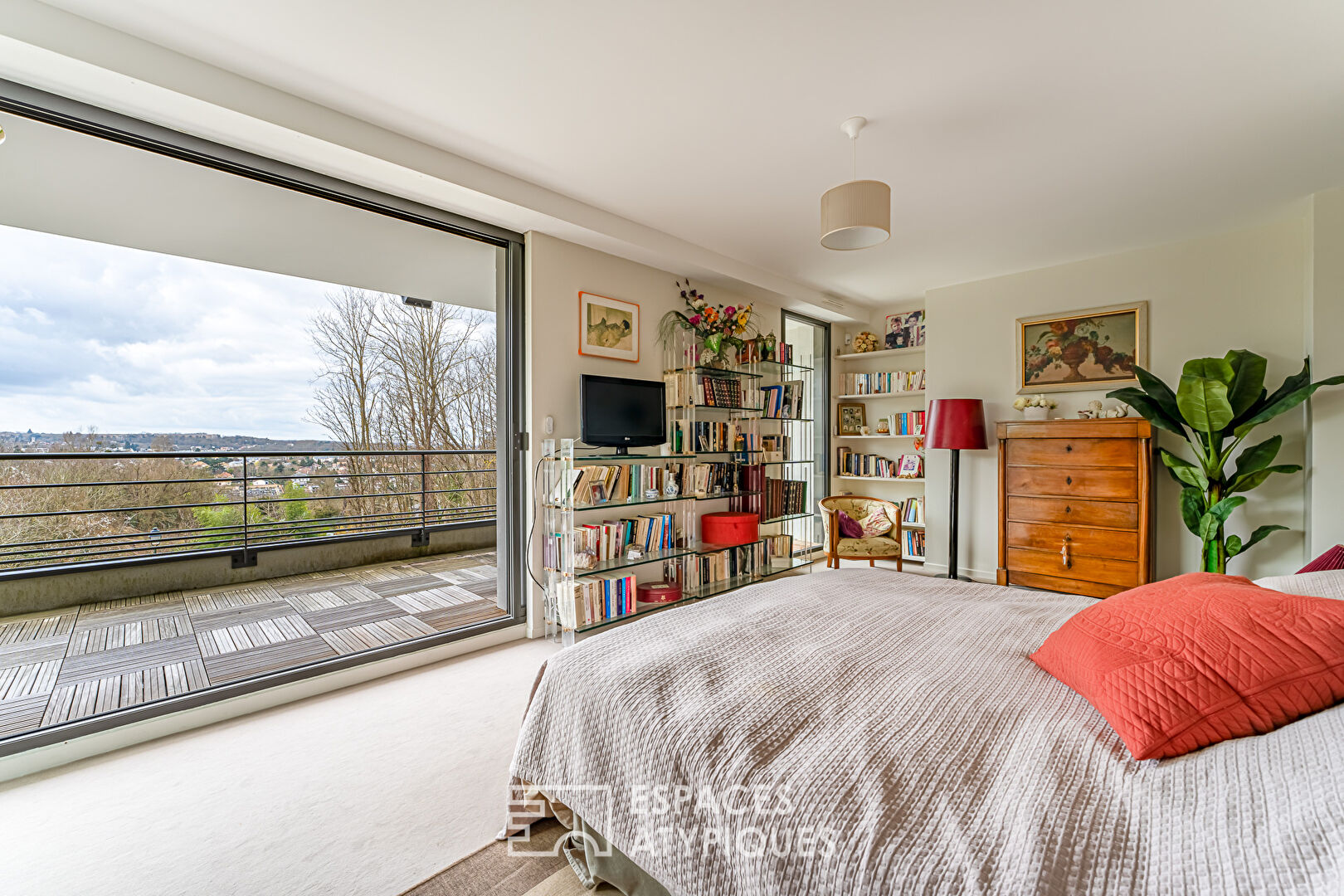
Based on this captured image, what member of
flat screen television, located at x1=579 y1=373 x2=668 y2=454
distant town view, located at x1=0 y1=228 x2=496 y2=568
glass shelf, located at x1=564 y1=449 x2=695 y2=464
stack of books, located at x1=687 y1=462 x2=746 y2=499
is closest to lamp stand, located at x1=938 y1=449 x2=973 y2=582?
stack of books, located at x1=687 y1=462 x2=746 y2=499

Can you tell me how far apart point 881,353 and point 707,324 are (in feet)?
7.76

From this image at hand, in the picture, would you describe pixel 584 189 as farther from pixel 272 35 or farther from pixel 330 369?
pixel 330 369

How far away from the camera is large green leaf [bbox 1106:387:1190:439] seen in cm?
364

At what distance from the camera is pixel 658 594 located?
3.77 metres

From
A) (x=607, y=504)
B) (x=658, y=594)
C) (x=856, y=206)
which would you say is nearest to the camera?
(x=856, y=206)

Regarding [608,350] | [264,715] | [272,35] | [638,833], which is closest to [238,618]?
[264,715]

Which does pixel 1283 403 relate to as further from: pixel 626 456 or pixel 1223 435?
pixel 626 456

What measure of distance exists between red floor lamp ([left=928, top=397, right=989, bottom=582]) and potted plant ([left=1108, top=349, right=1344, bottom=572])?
121 centimetres

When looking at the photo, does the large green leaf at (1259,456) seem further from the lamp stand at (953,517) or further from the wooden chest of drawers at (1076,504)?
the lamp stand at (953,517)

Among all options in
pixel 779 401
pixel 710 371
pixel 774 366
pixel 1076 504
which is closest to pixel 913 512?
pixel 1076 504

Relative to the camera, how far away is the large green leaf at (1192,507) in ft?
11.4

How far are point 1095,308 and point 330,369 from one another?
6.20 m

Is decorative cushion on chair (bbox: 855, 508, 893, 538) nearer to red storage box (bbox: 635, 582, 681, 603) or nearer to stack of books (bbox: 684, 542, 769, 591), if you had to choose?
stack of books (bbox: 684, 542, 769, 591)

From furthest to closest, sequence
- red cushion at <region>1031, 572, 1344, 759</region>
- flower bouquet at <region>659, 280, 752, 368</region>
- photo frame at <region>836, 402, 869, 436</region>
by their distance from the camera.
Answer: photo frame at <region>836, 402, 869, 436</region> → flower bouquet at <region>659, 280, 752, 368</region> → red cushion at <region>1031, 572, 1344, 759</region>
